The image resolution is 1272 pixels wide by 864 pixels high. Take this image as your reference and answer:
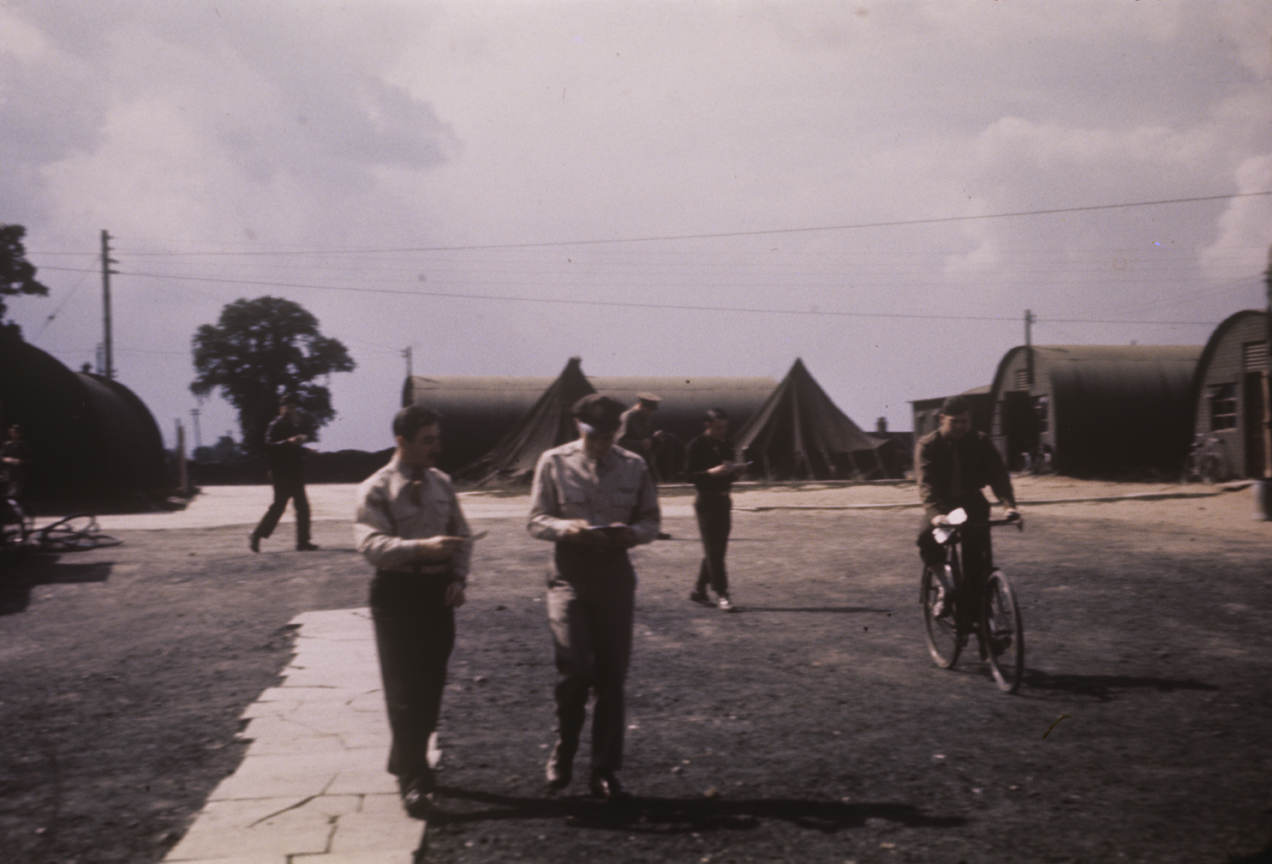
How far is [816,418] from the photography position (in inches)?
1277

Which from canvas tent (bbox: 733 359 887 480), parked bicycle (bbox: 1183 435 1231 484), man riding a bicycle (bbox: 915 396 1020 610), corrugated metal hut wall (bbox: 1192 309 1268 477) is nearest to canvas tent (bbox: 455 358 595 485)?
canvas tent (bbox: 733 359 887 480)

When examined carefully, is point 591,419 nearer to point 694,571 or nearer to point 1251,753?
point 1251,753

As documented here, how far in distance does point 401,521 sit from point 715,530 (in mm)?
5151

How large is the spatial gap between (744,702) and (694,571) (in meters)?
5.62

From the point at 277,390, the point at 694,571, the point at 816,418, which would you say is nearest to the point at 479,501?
the point at 816,418

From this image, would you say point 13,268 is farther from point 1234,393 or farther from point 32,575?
point 1234,393

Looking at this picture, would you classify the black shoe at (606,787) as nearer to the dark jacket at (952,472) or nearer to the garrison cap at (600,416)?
the garrison cap at (600,416)

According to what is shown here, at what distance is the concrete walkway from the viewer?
3803 mm

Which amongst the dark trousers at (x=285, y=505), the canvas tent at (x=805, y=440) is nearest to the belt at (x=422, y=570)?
the dark trousers at (x=285, y=505)

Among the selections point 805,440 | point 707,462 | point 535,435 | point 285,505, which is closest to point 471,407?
point 535,435

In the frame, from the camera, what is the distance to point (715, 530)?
927cm

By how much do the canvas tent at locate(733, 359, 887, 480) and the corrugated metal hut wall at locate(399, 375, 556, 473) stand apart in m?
9.15

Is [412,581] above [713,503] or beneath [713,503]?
beneath

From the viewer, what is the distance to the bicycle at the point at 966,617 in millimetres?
6316
